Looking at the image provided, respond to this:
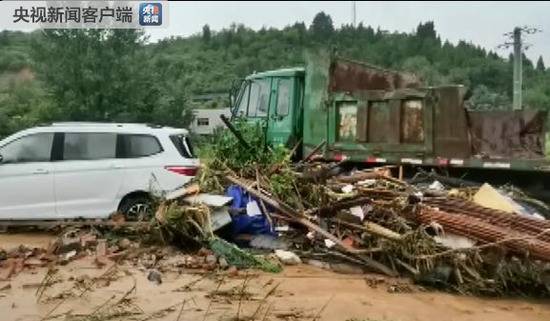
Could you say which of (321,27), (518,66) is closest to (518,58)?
(518,66)

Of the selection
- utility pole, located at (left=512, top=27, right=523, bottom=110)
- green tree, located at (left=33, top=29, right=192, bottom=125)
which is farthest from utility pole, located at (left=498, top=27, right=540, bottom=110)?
green tree, located at (left=33, top=29, right=192, bottom=125)

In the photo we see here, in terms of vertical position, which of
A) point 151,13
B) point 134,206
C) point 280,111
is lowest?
point 134,206

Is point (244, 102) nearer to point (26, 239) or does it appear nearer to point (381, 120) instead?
A: point (381, 120)

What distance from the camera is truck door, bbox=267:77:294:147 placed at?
11648 mm

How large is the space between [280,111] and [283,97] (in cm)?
26

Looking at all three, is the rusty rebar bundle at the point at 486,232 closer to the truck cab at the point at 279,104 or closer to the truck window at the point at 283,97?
the truck cab at the point at 279,104

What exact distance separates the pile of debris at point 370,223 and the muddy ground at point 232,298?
0.83 feet

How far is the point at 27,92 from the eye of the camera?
3638 centimetres

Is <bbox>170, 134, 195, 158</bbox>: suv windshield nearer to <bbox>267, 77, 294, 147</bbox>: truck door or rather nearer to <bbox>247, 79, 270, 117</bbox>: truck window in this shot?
<bbox>267, 77, 294, 147</bbox>: truck door

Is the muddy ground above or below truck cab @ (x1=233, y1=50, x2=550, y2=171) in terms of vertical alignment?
below

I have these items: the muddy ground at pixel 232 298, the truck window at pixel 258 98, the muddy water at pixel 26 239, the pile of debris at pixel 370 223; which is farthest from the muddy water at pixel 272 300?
the truck window at pixel 258 98

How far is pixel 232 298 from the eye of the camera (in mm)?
6086

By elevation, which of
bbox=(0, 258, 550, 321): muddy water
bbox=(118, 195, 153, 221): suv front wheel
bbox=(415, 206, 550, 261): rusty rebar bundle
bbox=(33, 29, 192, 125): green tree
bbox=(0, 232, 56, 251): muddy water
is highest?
bbox=(33, 29, 192, 125): green tree

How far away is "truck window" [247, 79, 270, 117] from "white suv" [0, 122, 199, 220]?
234cm
